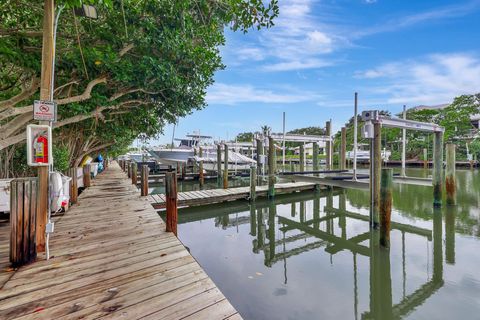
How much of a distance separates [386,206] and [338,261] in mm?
1641

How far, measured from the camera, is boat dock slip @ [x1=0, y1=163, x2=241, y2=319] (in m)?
1.99

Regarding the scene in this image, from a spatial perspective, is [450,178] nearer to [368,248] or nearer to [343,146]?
[343,146]

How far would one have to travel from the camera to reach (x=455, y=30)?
13.5 m

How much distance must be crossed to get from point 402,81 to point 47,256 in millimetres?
28027

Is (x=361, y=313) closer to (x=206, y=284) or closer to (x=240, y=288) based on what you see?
(x=240, y=288)

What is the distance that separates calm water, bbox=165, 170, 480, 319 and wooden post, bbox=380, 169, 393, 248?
11.6 inches

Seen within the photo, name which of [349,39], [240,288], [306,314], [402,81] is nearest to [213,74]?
[240,288]

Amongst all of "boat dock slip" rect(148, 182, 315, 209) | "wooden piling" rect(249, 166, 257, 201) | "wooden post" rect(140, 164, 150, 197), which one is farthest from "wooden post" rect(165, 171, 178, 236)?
"wooden piling" rect(249, 166, 257, 201)

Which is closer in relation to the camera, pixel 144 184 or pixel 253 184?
pixel 144 184

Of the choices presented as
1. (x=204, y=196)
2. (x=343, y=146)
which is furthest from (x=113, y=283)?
(x=343, y=146)

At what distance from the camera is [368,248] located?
5480mm

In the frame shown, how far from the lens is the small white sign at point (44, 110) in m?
2.85

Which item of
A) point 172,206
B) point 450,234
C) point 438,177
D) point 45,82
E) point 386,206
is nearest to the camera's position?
point 45,82

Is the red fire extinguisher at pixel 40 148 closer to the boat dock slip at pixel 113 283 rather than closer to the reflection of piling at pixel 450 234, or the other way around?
the boat dock slip at pixel 113 283
